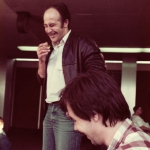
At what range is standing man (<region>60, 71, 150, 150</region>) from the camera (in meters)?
0.96

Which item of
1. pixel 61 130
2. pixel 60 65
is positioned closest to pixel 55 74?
pixel 60 65

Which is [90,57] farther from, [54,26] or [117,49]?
[117,49]

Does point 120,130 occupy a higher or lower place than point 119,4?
lower

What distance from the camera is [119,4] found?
4.84 m

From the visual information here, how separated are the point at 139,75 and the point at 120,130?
28.5 ft

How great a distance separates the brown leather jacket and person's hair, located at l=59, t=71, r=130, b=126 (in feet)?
2.12

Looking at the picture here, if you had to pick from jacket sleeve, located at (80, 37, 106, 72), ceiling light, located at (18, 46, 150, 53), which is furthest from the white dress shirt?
ceiling light, located at (18, 46, 150, 53)

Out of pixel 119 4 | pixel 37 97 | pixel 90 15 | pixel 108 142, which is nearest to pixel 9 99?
pixel 37 97

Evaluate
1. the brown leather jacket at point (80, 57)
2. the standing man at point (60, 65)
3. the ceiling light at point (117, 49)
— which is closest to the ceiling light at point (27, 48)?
the ceiling light at point (117, 49)

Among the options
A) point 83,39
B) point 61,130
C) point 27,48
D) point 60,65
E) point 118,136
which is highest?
point 27,48

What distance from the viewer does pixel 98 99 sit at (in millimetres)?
964

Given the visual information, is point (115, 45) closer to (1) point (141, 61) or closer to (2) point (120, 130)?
(1) point (141, 61)

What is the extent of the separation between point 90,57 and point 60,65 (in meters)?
0.18

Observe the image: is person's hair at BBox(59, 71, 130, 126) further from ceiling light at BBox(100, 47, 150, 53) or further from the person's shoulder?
ceiling light at BBox(100, 47, 150, 53)
